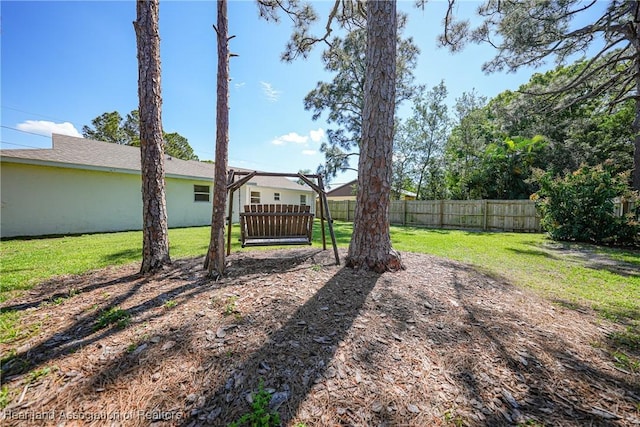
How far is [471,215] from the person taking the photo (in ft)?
43.9

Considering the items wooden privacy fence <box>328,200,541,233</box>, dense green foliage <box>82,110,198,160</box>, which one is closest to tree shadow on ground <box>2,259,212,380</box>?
wooden privacy fence <box>328,200,541,233</box>

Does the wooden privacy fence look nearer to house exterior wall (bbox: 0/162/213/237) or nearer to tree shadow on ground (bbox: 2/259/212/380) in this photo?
tree shadow on ground (bbox: 2/259/212/380)

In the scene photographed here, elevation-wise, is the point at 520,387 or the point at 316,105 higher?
the point at 316,105

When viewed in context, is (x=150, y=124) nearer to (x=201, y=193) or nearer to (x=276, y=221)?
(x=276, y=221)

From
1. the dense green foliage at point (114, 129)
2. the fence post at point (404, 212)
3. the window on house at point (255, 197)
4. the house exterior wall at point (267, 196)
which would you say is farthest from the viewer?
the dense green foliage at point (114, 129)

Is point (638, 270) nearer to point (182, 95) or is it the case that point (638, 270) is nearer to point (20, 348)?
point (20, 348)

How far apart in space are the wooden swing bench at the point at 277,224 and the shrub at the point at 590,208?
9139mm

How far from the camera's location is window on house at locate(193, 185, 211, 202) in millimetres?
12344

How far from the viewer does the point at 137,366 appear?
63.4 inches

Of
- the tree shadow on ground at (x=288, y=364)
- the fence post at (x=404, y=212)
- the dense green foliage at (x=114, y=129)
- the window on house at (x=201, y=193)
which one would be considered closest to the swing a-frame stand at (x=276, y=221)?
the tree shadow on ground at (x=288, y=364)

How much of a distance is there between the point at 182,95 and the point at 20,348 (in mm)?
10057

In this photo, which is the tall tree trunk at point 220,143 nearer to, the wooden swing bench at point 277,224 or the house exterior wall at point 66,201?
the wooden swing bench at point 277,224

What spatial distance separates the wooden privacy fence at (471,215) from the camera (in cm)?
1163

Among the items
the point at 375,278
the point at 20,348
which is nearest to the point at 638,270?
the point at 375,278
